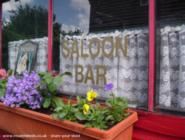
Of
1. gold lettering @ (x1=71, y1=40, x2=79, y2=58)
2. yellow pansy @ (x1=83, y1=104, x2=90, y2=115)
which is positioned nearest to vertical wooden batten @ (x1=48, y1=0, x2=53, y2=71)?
gold lettering @ (x1=71, y1=40, x2=79, y2=58)

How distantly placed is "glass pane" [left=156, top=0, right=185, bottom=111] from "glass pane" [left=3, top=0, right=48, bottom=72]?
1221mm

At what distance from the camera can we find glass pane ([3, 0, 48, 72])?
9.66 feet

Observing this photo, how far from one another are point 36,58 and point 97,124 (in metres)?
1.34

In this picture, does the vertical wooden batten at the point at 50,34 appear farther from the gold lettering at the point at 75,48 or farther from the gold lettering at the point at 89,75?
the gold lettering at the point at 89,75

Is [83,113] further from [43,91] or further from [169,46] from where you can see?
[169,46]

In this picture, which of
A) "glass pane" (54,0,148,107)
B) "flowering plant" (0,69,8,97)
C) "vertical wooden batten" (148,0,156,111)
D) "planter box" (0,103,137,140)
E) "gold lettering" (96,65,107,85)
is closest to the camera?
"planter box" (0,103,137,140)

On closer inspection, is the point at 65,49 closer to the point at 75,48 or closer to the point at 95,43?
the point at 75,48

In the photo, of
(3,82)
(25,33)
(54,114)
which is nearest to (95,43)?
(54,114)

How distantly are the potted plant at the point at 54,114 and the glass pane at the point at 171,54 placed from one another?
0.26 metres

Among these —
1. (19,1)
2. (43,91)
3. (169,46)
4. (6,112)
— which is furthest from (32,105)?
(19,1)

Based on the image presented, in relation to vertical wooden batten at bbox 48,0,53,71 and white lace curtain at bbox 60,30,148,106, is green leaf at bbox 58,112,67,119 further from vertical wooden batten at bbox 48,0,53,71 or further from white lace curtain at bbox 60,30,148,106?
vertical wooden batten at bbox 48,0,53,71

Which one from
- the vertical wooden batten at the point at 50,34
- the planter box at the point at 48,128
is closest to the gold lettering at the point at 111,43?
the planter box at the point at 48,128

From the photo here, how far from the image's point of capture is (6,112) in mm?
2516

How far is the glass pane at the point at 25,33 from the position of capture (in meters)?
2.94
